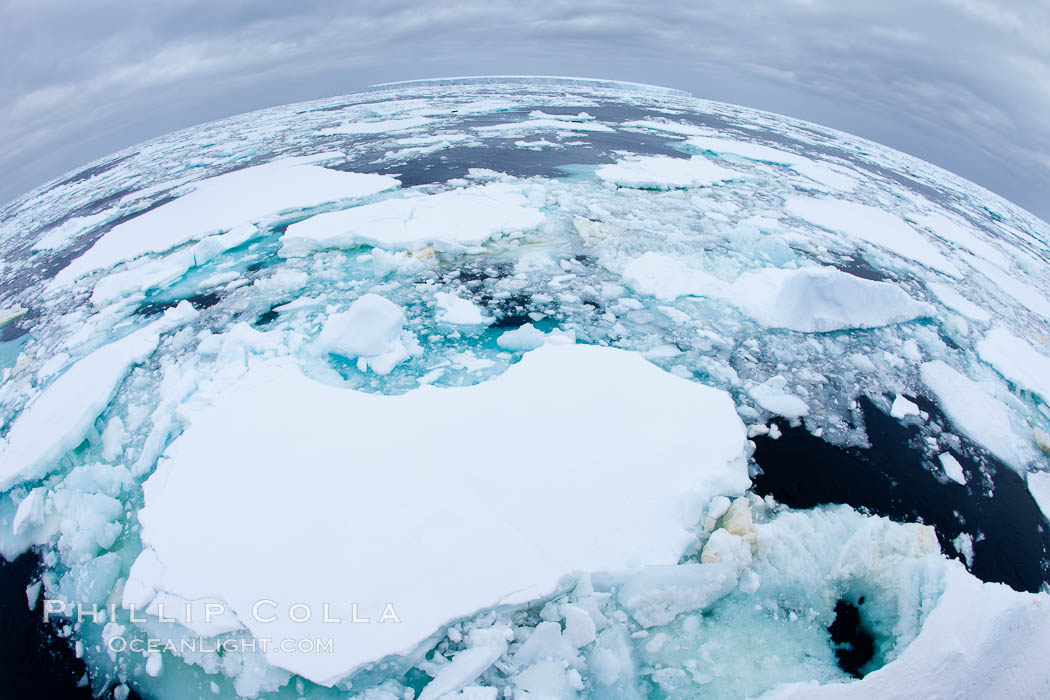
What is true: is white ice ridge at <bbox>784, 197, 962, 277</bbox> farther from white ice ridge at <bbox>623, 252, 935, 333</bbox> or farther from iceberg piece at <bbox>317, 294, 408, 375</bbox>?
iceberg piece at <bbox>317, 294, 408, 375</bbox>

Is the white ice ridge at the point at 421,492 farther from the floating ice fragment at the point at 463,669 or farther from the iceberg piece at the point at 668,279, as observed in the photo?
the iceberg piece at the point at 668,279

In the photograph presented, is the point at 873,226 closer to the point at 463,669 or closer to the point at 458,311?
the point at 458,311

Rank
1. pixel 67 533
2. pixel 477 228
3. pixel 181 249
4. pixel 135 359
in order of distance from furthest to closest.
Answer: pixel 181 249 → pixel 477 228 → pixel 135 359 → pixel 67 533

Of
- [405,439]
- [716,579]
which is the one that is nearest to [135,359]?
[405,439]

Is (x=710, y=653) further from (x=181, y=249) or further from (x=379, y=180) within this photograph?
(x=379, y=180)

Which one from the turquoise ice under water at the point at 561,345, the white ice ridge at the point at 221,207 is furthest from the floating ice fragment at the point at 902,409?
the white ice ridge at the point at 221,207

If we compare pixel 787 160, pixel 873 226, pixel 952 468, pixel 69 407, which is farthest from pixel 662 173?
pixel 69 407
